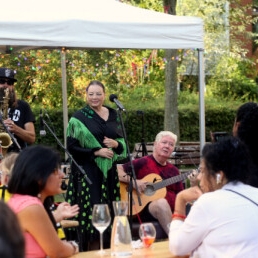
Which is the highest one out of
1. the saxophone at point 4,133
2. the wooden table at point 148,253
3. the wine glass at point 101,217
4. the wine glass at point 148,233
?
the saxophone at point 4,133

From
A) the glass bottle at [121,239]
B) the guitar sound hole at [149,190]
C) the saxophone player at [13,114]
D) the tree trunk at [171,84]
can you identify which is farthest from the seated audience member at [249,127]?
the tree trunk at [171,84]

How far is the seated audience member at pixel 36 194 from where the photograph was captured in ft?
10.0

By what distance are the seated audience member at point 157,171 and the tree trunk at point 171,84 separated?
579 cm

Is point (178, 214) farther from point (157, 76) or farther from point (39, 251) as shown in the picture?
point (157, 76)

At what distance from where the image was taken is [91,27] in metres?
5.70

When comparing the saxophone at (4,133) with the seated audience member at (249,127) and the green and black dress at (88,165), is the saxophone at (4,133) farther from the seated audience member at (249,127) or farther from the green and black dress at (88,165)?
the seated audience member at (249,127)

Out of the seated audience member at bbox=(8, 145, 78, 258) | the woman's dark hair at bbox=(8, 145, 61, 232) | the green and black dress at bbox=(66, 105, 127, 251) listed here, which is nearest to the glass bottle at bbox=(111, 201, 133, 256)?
the seated audience member at bbox=(8, 145, 78, 258)

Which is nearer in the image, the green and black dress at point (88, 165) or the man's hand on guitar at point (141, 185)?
the green and black dress at point (88, 165)

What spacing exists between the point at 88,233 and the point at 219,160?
11.0 feet

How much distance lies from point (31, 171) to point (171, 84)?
9.62 meters

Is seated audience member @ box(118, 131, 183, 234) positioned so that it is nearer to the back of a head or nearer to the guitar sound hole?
the guitar sound hole

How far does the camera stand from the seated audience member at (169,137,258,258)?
3.13 m

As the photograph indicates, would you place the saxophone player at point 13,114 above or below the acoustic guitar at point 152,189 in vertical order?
above

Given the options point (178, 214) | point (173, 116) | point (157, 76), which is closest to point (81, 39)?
point (178, 214)
